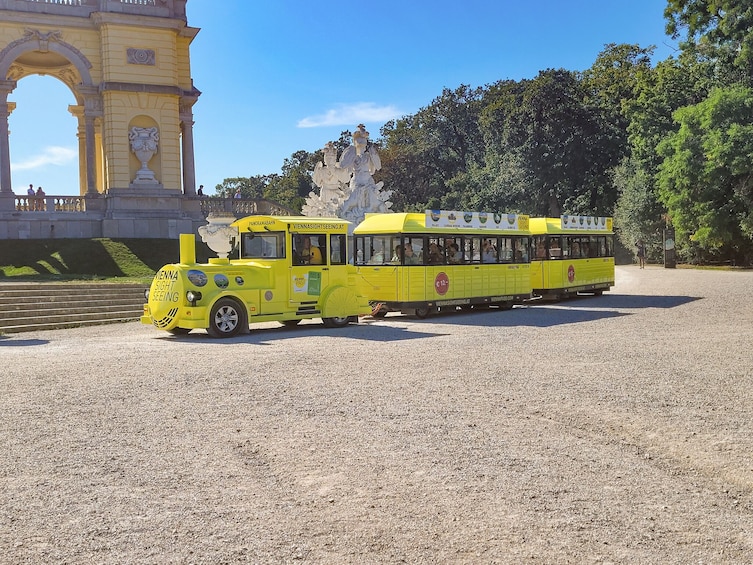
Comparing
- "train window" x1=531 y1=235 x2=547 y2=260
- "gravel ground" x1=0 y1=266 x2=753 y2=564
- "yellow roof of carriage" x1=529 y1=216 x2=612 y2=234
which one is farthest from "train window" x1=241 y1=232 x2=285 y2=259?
"yellow roof of carriage" x1=529 y1=216 x2=612 y2=234

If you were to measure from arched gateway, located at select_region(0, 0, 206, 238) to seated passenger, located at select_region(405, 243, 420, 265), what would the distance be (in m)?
19.7

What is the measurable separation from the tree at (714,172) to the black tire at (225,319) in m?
31.0

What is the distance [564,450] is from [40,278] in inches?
878

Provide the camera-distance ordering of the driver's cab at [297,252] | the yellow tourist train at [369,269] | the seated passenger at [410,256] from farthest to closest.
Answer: the seated passenger at [410,256], the driver's cab at [297,252], the yellow tourist train at [369,269]

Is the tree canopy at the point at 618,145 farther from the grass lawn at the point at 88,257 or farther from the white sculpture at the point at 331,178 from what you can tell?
the grass lawn at the point at 88,257

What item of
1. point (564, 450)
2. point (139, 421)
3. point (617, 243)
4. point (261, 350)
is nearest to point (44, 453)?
point (139, 421)

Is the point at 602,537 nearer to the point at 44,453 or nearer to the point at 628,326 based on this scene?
the point at 44,453

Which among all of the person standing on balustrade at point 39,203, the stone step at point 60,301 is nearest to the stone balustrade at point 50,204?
the person standing on balustrade at point 39,203

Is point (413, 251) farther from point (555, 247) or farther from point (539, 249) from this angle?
point (555, 247)

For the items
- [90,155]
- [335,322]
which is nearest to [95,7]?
[90,155]

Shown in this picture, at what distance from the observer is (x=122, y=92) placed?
38.2 metres

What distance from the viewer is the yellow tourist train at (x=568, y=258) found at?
26000 millimetres

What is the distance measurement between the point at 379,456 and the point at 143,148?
115 feet

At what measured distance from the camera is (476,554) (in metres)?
4.61
